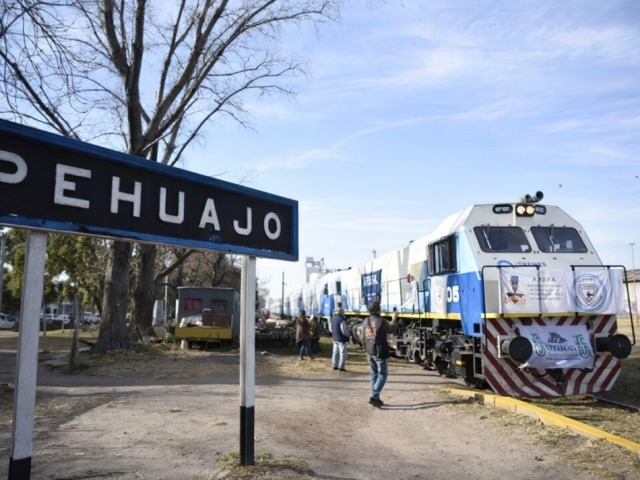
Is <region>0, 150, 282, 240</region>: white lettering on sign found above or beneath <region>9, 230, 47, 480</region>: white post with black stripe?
above

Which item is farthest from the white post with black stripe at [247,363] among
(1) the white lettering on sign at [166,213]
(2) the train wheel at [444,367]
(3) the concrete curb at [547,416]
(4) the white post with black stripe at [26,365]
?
(2) the train wheel at [444,367]

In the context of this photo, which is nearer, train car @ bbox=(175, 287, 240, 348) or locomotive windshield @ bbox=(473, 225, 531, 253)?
locomotive windshield @ bbox=(473, 225, 531, 253)

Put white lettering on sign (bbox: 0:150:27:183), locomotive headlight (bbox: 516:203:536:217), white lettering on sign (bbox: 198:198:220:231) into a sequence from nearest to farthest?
white lettering on sign (bbox: 0:150:27:183), white lettering on sign (bbox: 198:198:220:231), locomotive headlight (bbox: 516:203:536:217)

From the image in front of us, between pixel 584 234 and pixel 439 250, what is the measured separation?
2955 millimetres

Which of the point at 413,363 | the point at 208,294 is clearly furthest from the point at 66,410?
the point at 208,294

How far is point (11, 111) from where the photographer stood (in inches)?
304

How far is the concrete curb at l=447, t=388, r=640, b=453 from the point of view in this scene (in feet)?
21.2

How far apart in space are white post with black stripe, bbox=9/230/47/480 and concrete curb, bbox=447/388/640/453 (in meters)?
5.99

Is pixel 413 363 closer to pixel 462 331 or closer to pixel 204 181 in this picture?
pixel 462 331

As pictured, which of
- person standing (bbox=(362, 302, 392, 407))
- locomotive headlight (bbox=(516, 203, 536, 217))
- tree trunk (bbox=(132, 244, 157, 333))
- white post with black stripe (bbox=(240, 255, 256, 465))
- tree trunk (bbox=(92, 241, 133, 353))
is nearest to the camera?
white post with black stripe (bbox=(240, 255, 256, 465))

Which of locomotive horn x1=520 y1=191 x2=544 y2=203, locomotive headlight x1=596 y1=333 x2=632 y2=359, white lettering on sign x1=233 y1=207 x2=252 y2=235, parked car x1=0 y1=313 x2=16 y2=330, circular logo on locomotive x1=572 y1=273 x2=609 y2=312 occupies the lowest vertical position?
locomotive headlight x1=596 y1=333 x2=632 y2=359

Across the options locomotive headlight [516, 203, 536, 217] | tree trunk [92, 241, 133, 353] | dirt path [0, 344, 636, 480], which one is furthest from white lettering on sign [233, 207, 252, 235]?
tree trunk [92, 241, 133, 353]

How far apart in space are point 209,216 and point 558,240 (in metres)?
8.20

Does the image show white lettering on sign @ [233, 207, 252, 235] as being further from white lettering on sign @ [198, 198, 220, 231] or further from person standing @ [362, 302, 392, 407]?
person standing @ [362, 302, 392, 407]
